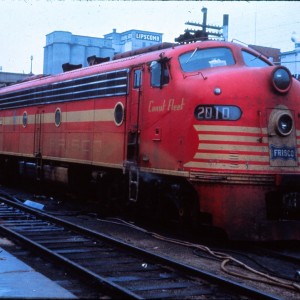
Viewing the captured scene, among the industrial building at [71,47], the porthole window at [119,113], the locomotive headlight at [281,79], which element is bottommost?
the porthole window at [119,113]

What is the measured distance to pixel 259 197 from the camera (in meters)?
8.25

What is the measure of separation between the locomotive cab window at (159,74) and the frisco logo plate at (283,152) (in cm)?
219

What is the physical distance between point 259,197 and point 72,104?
6142 millimetres

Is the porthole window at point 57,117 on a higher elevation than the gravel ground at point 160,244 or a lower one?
higher

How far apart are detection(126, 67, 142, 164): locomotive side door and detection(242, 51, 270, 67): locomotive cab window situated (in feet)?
6.42

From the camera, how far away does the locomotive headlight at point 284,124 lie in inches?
334

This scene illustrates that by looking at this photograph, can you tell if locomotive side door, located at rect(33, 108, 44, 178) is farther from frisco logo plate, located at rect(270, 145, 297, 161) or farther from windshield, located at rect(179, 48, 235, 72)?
frisco logo plate, located at rect(270, 145, 297, 161)

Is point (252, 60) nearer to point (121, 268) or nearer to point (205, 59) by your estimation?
point (205, 59)

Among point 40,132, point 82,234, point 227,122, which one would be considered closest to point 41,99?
point 40,132

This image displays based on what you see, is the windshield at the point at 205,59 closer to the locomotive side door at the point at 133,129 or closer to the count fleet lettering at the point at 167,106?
the count fleet lettering at the point at 167,106

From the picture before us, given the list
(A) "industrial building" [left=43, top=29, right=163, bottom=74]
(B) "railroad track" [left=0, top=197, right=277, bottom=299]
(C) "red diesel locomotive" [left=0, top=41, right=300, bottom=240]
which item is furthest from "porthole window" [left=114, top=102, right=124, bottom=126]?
(A) "industrial building" [left=43, top=29, right=163, bottom=74]

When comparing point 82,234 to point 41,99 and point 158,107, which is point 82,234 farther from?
point 41,99

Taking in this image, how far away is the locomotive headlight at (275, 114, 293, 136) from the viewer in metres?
8.48

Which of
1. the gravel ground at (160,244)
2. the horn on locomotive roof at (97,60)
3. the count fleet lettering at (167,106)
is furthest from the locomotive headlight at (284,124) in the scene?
the horn on locomotive roof at (97,60)
